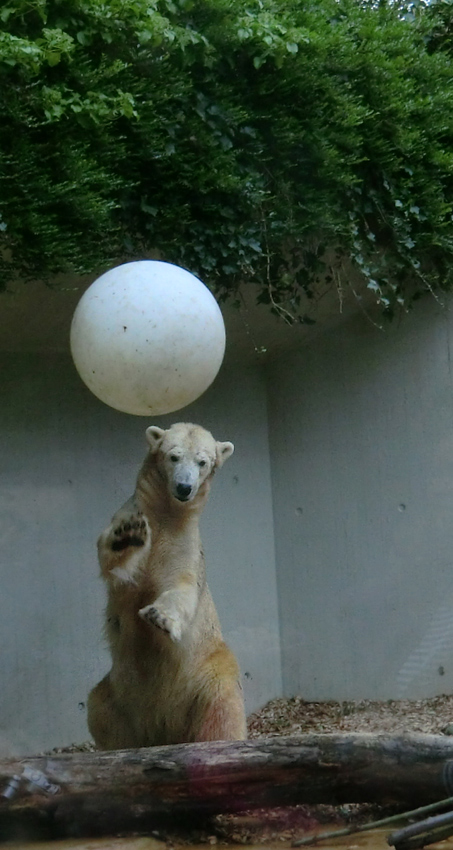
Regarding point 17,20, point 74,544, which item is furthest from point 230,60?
point 74,544

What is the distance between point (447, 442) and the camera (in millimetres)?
6406

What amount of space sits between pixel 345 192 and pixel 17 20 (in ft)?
7.83

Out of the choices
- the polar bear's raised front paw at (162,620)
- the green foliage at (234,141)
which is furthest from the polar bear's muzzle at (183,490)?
the green foliage at (234,141)

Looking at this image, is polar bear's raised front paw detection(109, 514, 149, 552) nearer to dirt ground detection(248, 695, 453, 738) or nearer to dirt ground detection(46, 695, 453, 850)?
dirt ground detection(46, 695, 453, 850)

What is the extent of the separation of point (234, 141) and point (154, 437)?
195 cm

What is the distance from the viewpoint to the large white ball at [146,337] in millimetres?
3951

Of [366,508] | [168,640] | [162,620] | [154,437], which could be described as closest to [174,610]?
[162,620]

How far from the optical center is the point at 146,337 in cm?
394

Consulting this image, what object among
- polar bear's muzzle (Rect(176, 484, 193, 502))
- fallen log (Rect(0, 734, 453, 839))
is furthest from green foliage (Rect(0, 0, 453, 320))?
fallen log (Rect(0, 734, 453, 839))

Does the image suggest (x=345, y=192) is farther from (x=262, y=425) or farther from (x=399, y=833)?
(x=399, y=833)

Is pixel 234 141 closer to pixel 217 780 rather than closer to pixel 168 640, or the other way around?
pixel 168 640

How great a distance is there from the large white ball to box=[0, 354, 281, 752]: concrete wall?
2.10 m

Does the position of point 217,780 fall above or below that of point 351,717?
below

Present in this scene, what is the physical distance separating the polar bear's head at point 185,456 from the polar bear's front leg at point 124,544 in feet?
0.89
